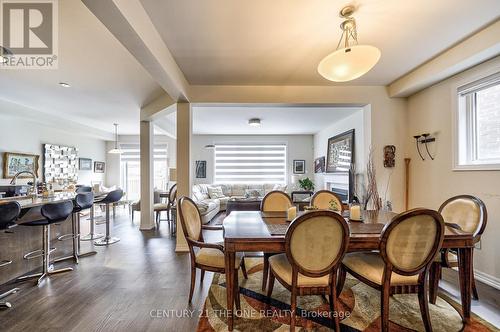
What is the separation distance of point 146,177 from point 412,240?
15.6ft

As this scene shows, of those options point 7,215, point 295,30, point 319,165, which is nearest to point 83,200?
point 7,215

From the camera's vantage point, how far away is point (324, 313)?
1.94 metres

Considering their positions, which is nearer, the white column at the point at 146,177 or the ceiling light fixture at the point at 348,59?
the ceiling light fixture at the point at 348,59

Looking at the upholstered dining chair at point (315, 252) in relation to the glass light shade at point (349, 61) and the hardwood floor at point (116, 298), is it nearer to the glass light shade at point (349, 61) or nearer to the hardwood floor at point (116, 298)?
the hardwood floor at point (116, 298)

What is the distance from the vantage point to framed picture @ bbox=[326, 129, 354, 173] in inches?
198

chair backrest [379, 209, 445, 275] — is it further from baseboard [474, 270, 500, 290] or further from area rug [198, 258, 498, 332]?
baseboard [474, 270, 500, 290]

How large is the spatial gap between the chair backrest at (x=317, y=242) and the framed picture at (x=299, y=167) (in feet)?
20.3

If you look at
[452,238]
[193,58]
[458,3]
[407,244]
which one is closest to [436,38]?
[458,3]

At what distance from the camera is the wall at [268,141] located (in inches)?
304

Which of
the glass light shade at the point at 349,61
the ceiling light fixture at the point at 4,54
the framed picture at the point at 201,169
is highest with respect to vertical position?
the ceiling light fixture at the point at 4,54

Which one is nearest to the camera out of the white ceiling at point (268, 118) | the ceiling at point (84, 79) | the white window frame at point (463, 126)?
the ceiling at point (84, 79)

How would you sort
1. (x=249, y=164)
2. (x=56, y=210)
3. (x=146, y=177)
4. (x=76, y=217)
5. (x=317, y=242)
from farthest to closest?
(x=249, y=164) < (x=146, y=177) < (x=76, y=217) < (x=56, y=210) < (x=317, y=242)

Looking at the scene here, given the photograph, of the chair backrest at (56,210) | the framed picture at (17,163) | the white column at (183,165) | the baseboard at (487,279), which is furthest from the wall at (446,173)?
the framed picture at (17,163)

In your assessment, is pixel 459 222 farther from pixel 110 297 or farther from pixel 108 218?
pixel 108 218
